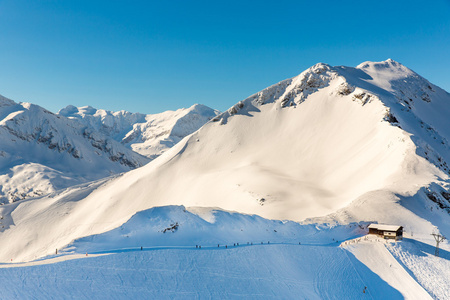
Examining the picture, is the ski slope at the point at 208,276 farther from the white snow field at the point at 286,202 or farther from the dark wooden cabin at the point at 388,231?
the dark wooden cabin at the point at 388,231

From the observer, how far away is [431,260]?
45.6 meters

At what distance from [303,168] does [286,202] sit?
32167 millimetres

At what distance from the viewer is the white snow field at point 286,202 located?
37.6 meters

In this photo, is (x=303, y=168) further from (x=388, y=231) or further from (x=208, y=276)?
(x=208, y=276)

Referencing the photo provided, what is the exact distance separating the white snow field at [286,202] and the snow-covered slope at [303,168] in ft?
1.59

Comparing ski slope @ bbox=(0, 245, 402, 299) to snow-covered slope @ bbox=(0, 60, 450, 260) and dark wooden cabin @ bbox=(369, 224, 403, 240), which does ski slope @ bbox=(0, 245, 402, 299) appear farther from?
snow-covered slope @ bbox=(0, 60, 450, 260)

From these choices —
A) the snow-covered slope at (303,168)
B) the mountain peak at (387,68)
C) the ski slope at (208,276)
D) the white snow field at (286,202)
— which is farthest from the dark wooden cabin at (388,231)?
the mountain peak at (387,68)

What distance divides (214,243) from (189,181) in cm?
6795

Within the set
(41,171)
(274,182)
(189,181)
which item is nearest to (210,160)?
(189,181)

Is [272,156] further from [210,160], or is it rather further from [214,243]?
[214,243]

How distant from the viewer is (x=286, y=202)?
247ft

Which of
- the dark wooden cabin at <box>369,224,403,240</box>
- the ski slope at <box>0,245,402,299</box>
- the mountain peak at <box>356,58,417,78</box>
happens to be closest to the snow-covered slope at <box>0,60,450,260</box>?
the mountain peak at <box>356,58,417,78</box>

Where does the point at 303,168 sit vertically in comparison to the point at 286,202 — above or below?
above

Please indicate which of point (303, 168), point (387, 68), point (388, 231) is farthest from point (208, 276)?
point (387, 68)
